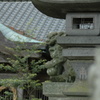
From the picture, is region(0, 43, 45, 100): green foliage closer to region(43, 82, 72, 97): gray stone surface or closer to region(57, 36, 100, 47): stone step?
region(43, 82, 72, 97): gray stone surface

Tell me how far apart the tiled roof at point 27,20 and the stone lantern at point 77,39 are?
A: 5.43 m

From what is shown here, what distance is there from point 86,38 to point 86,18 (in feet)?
1.33

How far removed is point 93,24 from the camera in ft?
17.3

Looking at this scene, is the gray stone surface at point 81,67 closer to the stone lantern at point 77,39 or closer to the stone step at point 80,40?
the stone lantern at point 77,39

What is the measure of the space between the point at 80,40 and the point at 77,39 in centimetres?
5

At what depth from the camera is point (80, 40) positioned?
5.13 m

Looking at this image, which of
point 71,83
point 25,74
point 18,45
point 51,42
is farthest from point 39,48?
point 71,83

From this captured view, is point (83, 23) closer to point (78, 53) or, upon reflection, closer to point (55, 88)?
point (78, 53)

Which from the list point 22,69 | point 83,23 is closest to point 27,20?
point 22,69

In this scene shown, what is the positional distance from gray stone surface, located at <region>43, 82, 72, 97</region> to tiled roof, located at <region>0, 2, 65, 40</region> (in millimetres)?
5393

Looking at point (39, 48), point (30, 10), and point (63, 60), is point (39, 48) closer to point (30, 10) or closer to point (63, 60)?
point (63, 60)

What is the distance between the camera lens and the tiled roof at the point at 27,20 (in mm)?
11461

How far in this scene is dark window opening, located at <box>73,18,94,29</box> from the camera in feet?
17.5

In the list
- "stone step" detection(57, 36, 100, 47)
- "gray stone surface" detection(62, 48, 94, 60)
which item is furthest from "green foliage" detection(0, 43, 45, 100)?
"stone step" detection(57, 36, 100, 47)
